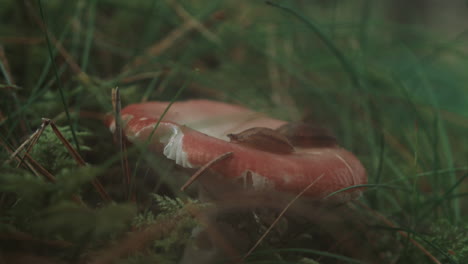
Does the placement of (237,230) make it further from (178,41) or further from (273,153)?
(178,41)

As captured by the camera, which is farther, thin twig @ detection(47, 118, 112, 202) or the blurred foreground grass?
thin twig @ detection(47, 118, 112, 202)

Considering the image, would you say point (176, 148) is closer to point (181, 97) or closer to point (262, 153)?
point (262, 153)

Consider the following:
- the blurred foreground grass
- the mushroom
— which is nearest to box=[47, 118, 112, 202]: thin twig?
the blurred foreground grass

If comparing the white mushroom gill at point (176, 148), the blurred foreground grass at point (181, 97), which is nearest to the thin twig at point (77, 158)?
the blurred foreground grass at point (181, 97)

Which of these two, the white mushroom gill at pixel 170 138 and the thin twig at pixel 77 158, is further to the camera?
the thin twig at pixel 77 158

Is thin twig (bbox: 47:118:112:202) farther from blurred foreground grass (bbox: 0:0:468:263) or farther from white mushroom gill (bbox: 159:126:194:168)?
white mushroom gill (bbox: 159:126:194:168)

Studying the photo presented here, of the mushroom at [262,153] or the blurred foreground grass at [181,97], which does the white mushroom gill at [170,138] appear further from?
the blurred foreground grass at [181,97]
